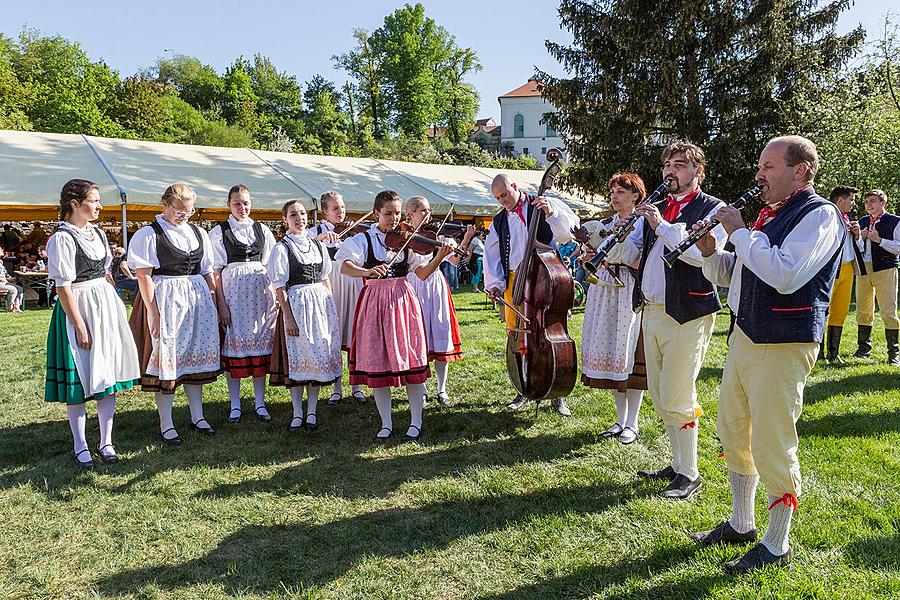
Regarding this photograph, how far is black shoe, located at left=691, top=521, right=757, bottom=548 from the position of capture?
2814mm

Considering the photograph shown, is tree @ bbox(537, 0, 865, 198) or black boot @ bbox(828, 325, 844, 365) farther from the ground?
tree @ bbox(537, 0, 865, 198)

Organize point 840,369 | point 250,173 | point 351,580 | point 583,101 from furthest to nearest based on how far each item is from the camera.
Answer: point 583,101 → point 250,173 → point 840,369 → point 351,580

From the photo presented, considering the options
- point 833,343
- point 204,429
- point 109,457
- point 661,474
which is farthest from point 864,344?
point 109,457

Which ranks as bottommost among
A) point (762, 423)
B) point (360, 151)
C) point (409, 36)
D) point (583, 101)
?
point (762, 423)

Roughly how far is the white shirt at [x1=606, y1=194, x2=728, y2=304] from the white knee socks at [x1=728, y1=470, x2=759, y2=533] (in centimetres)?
94

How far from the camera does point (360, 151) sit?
4153 centimetres

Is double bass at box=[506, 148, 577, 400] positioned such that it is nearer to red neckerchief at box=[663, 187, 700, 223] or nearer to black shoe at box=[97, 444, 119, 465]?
red neckerchief at box=[663, 187, 700, 223]

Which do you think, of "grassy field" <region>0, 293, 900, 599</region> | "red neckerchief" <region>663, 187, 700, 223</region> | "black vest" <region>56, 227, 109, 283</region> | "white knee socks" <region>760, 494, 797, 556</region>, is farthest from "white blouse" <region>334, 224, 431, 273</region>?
"white knee socks" <region>760, 494, 797, 556</region>

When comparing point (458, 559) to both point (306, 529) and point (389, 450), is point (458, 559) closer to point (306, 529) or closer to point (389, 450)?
point (306, 529)

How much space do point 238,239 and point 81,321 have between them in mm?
1291

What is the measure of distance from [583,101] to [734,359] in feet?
47.2

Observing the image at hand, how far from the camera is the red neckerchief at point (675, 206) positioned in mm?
3258

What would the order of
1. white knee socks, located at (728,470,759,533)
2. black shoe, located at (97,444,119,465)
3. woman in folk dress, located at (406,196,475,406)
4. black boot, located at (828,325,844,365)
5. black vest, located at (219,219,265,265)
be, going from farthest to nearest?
black boot, located at (828,325,844,365)
woman in folk dress, located at (406,196,475,406)
black vest, located at (219,219,265,265)
black shoe, located at (97,444,119,465)
white knee socks, located at (728,470,759,533)

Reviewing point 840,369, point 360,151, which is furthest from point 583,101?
point 360,151
